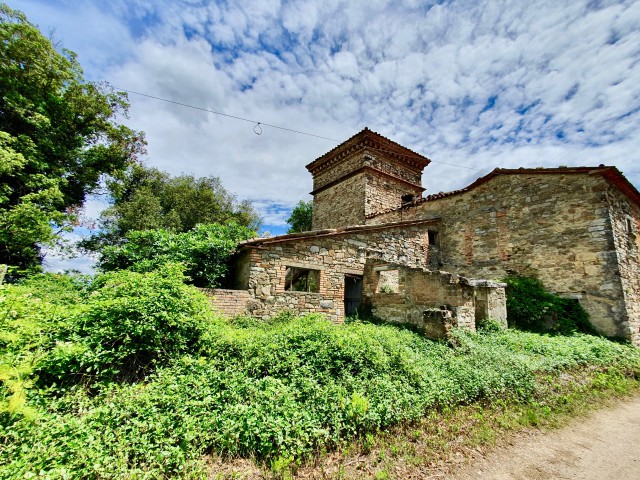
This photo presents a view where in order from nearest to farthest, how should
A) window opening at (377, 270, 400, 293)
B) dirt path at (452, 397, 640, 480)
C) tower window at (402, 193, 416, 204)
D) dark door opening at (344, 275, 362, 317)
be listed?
dirt path at (452, 397, 640, 480)
window opening at (377, 270, 400, 293)
dark door opening at (344, 275, 362, 317)
tower window at (402, 193, 416, 204)

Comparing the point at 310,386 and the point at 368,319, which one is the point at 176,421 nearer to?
the point at 310,386

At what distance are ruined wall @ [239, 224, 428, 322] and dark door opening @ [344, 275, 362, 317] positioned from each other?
911 mm

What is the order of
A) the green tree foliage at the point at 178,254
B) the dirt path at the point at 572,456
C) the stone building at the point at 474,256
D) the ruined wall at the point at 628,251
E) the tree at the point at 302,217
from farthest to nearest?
the tree at the point at 302,217, the ruined wall at the point at 628,251, the green tree foliage at the point at 178,254, the stone building at the point at 474,256, the dirt path at the point at 572,456

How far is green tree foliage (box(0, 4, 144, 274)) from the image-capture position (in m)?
11.7

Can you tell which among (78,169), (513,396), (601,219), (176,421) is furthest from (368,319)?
(78,169)

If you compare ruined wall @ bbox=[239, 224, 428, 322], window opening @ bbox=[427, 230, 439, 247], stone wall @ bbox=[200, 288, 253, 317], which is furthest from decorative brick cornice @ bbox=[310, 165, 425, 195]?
stone wall @ bbox=[200, 288, 253, 317]

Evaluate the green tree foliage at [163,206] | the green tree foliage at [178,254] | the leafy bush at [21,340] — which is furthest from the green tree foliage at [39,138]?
the leafy bush at [21,340]

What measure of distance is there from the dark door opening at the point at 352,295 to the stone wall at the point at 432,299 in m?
0.55

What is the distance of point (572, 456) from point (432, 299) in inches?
178

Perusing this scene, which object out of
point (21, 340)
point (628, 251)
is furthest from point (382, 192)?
point (21, 340)

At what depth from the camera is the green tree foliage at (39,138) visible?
11688 millimetres

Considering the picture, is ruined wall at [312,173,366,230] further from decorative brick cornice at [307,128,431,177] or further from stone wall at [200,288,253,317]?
stone wall at [200,288,253,317]

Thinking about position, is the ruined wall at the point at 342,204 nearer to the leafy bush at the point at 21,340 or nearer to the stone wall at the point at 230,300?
the stone wall at the point at 230,300

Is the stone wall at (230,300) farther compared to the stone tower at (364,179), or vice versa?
the stone tower at (364,179)
